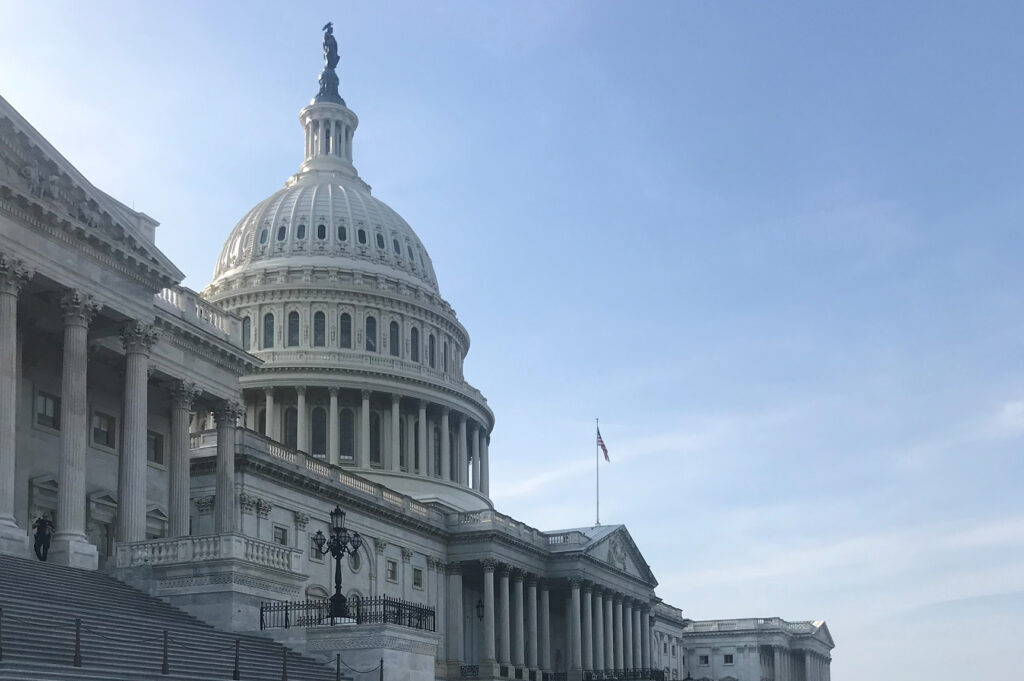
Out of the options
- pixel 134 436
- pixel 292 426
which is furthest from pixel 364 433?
pixel 134 436

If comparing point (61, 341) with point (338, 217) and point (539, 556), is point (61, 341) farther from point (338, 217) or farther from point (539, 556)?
point (338, 217)

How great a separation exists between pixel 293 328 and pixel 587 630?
103 ft

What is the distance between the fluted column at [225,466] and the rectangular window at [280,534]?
13.7m

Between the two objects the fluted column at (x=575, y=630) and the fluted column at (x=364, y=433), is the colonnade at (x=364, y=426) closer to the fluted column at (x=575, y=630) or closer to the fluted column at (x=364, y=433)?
the fluted column at (x=364, y=433)

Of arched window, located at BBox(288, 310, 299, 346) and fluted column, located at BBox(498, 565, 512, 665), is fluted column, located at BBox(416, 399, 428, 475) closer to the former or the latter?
arched window, located at BBox(288, 310, 299, 346)

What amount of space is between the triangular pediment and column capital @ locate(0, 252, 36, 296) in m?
1.80

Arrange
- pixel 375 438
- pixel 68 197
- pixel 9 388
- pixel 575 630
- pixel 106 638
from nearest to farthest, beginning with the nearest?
pixel 106 638, pixel 9 388, pixel 68 197, pixel 575 630, pixel 375 438

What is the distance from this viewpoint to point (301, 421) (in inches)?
4043

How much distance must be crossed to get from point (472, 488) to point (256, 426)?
19904 mm

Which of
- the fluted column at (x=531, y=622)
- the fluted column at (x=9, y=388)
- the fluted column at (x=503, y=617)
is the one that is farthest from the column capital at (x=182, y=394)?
the fluted column at (x=531, y=622)

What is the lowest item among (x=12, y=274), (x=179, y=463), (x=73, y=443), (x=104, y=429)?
(x=73, y=443)

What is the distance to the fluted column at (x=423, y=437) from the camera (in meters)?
106

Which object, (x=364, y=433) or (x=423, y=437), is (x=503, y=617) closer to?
(x=364, y=433)

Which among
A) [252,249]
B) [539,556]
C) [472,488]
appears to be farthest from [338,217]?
[539,556]
